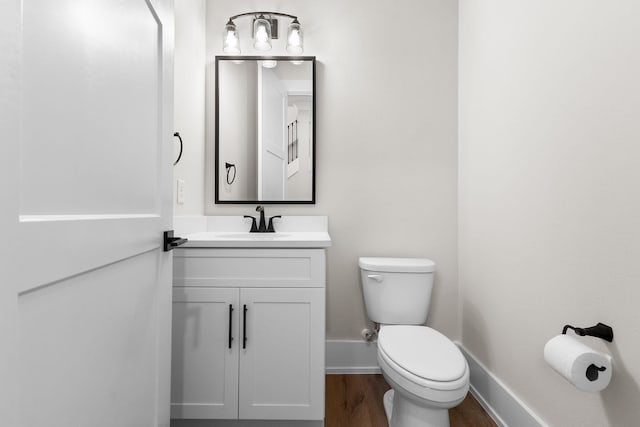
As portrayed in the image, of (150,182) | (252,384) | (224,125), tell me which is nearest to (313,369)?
(252,384)

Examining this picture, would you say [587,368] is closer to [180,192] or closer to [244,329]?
[244,329]

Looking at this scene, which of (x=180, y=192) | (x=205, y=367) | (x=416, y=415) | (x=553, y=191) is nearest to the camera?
(x=553, y=191)

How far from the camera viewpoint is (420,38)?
1.96 metres

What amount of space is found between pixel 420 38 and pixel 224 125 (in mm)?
1264

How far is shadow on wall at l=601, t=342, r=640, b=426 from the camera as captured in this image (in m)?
0.86

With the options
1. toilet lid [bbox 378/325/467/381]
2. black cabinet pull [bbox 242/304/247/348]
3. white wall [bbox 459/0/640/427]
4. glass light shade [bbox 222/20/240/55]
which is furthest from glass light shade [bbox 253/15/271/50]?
toilet lid [bbox 378/325/467/381]

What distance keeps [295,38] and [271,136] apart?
56cm

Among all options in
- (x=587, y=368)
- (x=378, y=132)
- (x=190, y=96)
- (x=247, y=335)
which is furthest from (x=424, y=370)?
(x=190, y=96)

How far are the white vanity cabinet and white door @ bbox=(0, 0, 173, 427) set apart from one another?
0.38 m

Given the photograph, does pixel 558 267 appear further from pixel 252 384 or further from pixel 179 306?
pixel 179 306

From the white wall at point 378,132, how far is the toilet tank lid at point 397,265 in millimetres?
145

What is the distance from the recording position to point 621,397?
0.89 metres

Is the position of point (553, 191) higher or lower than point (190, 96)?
lower

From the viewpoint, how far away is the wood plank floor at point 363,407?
1512mm
